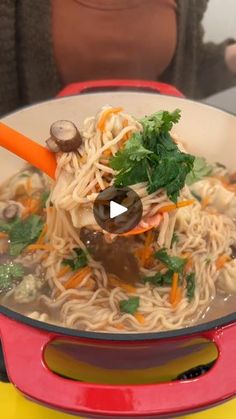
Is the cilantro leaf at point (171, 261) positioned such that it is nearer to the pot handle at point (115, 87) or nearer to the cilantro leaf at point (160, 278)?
the cilantro leaf at point (160, 278)

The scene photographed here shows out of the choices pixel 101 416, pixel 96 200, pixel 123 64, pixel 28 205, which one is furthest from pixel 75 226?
pixel 123 64

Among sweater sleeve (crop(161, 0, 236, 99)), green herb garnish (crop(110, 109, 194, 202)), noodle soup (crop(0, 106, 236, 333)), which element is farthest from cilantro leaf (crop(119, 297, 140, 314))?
sweater sleeve (crop(161, 0, 236, 99))

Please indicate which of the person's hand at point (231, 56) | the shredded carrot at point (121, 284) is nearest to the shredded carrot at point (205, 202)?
the shredded carrot at point (121, 284)

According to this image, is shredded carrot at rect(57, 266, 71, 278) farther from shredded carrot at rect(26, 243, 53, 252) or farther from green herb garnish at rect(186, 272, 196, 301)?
green herb garnish at rect(186, 272, 196, 301)

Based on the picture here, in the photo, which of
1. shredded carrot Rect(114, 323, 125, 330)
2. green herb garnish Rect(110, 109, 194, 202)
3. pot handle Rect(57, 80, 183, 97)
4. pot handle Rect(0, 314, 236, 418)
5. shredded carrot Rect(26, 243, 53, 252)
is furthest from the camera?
pot handle Rect(57, 80, 183, 97)

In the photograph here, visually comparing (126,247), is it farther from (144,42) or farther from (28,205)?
(144,42)

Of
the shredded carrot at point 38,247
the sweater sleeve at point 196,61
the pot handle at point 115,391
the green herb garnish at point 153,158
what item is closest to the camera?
the pot handle at point 115,391
